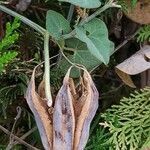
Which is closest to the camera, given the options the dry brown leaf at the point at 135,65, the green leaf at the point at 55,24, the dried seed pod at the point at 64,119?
the dried seed pod at the point at 64,119

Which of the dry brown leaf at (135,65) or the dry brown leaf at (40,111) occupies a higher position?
the dry brown leaf at (40,111)

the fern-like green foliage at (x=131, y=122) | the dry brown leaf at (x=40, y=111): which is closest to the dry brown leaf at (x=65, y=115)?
the dry brown leaf at (x=40, y=111)

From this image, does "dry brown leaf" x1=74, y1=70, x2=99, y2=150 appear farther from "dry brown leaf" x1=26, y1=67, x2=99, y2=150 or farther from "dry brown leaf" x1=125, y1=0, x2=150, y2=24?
"dry brown leaf" x1=125, y1=0, x2=150, y2=24

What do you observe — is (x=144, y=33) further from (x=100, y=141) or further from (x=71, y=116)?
(x=71, y=116)

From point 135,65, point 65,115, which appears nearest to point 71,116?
point 65,115

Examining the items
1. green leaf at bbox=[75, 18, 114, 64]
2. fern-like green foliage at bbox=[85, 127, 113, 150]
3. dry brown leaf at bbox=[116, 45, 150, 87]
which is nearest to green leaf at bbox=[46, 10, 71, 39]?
green leaf at bbox=[75, 18, 114, 64]

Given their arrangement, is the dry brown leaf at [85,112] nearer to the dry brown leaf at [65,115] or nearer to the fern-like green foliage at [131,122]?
the dry brown leaf at [65,115]
